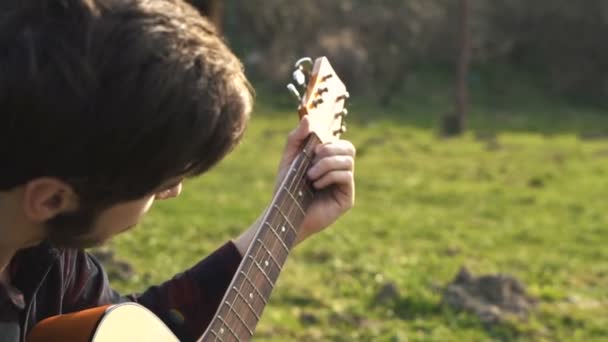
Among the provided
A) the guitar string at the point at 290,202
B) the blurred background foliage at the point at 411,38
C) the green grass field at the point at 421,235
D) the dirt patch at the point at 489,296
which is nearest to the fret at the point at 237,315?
the guitar string at the point at 290,202

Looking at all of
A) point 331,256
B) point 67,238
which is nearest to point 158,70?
→ point 67,238

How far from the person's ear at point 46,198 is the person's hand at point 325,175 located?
2.21 feet

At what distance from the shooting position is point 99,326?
2.23m

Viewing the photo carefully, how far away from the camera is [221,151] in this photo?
2.09 meters

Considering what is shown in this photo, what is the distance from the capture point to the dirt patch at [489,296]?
6027mm

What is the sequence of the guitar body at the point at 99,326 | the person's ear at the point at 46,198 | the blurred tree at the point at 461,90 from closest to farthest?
the person's ear at the point at 46,198 < the guitar body at the point at 99,326 < the blurred tree at the point at 461,90

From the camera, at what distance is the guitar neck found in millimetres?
2514

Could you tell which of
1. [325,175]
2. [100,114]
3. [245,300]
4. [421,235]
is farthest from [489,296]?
[100,114]

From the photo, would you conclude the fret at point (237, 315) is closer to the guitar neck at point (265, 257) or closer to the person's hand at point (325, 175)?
the guitar neck at point (265, 257)

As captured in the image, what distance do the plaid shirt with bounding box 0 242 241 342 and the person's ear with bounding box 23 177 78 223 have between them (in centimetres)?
24

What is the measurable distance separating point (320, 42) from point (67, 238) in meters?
16.2

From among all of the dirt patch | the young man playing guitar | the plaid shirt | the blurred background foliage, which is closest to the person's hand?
the plaid shirt

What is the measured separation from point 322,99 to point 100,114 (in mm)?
847

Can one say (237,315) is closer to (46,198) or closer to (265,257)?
(265,257)
